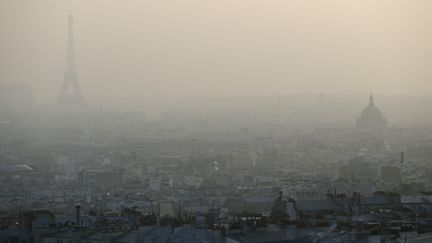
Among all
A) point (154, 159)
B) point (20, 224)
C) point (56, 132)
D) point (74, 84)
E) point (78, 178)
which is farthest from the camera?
point (74, 84)

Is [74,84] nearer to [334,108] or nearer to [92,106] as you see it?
[92,106]

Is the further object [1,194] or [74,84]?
[74,84]

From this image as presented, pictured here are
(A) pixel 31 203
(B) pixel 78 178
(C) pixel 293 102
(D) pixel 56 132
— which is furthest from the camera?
(C) pixel 293 102

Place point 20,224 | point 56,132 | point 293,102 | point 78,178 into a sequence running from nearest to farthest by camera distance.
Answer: point 20,224 < point 78,178 < point 56,132 < point 293,102

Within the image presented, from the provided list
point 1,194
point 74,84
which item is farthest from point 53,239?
point 74,84

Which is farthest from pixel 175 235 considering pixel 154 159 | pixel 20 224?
pixel 154 159

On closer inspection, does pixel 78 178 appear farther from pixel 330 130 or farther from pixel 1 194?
pixel 330 130
